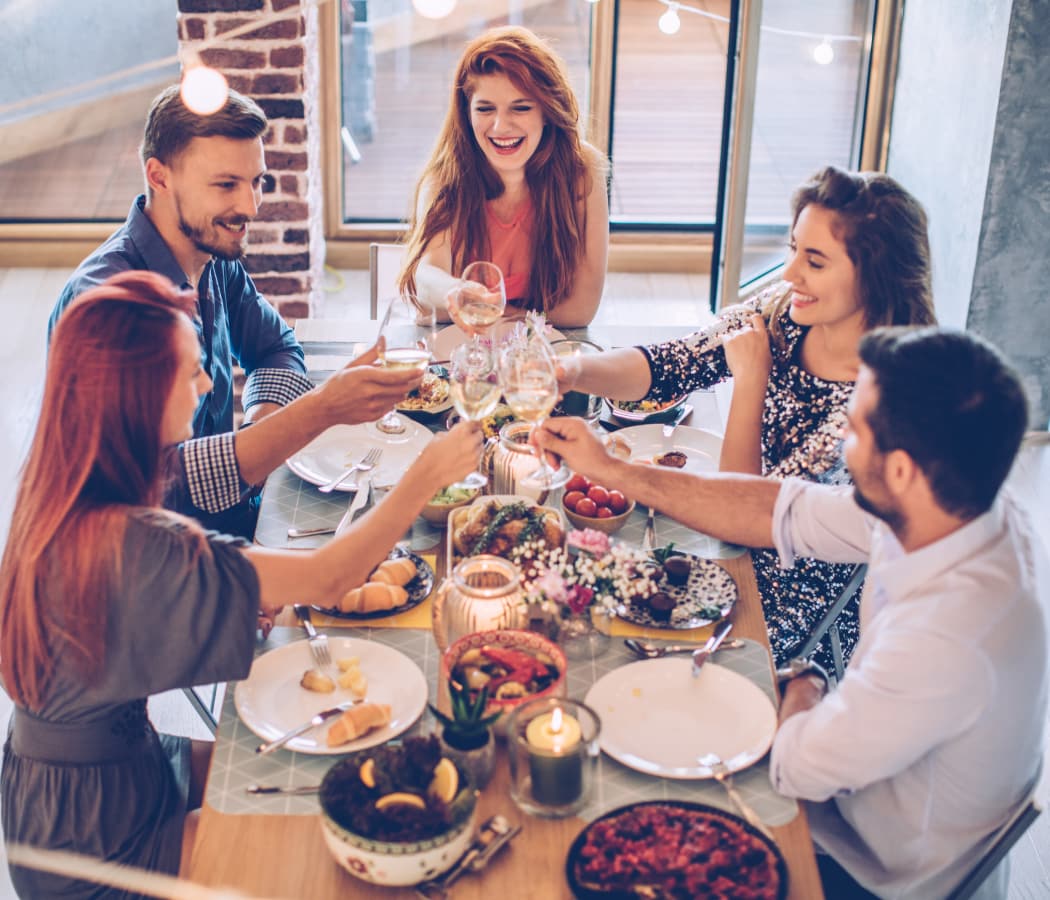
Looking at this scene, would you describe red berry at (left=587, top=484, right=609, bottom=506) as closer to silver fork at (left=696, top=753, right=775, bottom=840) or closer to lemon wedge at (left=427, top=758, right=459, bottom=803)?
silver fork at (left=696, top=753, right=775, bottom=840)

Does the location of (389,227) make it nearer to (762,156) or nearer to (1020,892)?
(762,156)

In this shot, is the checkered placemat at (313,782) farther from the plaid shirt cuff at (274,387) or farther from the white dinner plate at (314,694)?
the plaid shirt cuff at (274,387)

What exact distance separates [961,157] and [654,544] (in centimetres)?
282

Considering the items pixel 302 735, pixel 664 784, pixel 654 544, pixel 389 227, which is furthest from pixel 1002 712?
pixel 389 227

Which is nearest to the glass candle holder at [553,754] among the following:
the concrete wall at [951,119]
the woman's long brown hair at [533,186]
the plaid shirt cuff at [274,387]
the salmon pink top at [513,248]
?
the plaid shirt cuff at [274,387]

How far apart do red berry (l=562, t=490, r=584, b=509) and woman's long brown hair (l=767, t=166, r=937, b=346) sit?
1.91 feet

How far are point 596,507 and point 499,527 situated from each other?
22 cm

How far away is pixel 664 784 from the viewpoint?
1.34 metres

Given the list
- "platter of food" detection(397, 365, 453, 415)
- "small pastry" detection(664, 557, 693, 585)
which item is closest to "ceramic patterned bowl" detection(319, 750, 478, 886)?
"small pastry" detection(664, 557, 693, 585)

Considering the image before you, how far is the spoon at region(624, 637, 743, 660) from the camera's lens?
1.55m

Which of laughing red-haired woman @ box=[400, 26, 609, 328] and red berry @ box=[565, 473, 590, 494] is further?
laughing red-haired woman @ box=[400, 26, 609, 328]

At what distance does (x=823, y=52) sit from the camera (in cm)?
463

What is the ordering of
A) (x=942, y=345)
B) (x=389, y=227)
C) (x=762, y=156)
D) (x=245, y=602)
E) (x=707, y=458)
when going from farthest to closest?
1. (x=389, y=227)
2. (x=762, y=156)
3. (x=707, y=458)
4. (x=245, y=602)
5. (x=942, y=345)

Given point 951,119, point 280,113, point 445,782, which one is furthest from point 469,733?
point 951,119
